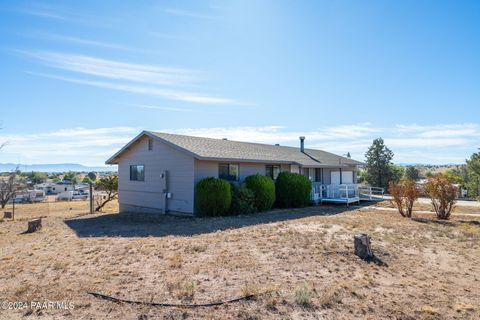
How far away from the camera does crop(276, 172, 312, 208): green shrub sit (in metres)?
16.7

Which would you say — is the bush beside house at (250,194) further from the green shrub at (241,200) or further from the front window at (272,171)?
the front window at (272,171)

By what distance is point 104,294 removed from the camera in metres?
4.46

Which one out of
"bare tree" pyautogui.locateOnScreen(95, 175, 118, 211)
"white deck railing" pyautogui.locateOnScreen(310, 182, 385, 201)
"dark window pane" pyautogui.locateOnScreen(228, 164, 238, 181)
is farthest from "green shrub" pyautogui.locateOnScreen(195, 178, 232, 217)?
"bare tree" pyautogui.locateOnScreen(95, 175, 118, 211)

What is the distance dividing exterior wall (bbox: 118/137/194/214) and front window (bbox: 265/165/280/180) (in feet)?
18.0


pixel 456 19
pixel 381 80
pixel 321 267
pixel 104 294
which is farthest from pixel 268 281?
pixel 381 80

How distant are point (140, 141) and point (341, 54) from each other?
37.4 ft

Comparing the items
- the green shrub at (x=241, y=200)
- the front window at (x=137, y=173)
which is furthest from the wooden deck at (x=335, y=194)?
the front window at (x=137, y=173)

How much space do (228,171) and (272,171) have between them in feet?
12.2

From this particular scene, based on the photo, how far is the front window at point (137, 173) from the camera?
635 inches

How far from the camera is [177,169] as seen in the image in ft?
46.0

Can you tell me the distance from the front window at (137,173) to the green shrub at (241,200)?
5.42m

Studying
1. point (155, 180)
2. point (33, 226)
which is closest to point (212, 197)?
point (155, 180)

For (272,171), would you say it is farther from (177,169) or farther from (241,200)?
(177,169)

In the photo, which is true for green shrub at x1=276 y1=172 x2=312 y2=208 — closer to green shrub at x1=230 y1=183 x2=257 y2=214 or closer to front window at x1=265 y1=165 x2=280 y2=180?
front window at x1=265 y1=165 x2=280 y2=180
